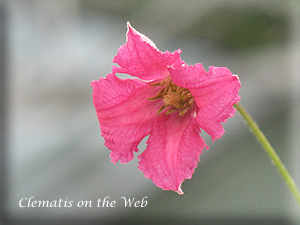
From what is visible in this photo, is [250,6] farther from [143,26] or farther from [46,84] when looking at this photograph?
[46,84]

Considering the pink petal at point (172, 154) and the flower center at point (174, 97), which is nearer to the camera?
the pink petal at point (172, 154)

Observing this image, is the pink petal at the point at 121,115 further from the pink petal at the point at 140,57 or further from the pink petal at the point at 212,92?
the pink petal at the point at 212,92

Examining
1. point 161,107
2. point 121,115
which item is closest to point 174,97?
point 161,107

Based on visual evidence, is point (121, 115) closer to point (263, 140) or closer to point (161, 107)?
point (161, 107)

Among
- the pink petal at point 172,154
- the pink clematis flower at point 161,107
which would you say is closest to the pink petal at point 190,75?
the pink clematis flower at point 161,107

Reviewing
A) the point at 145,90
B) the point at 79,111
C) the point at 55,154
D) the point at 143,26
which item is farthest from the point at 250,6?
the point at 145,90

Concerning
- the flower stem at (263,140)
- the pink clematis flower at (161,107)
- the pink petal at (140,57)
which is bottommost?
the flower stem at (263,140)

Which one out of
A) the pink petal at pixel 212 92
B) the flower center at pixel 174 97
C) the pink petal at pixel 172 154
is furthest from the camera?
the flower center at pixel 174 97

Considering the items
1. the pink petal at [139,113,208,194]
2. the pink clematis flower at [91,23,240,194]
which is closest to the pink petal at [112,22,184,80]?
the pink clematis flower at [91,23,240,194]
